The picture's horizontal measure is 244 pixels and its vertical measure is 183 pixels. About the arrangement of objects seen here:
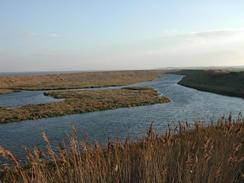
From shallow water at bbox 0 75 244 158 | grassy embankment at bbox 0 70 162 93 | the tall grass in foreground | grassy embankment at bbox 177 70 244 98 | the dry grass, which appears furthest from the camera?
the dry grass

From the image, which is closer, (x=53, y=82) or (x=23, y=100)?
(x=23, y=100)

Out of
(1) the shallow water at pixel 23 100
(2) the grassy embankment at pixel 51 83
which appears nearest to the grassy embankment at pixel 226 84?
(1) the shallow water at pixel 23 100

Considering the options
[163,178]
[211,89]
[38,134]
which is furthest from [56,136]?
[211,89]

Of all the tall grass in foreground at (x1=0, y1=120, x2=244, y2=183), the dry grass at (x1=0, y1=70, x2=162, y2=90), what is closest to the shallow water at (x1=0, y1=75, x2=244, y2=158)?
the tall grass in foreground at (x1=0, y1=120, x2=244, y2=183)

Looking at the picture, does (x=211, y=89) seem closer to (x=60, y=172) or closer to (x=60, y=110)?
(x=60, y=110)

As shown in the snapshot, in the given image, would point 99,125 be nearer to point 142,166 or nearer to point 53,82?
point 142,166

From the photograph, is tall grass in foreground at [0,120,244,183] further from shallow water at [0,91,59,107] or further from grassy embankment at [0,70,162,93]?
grassy embankment at [0,70,162,93]

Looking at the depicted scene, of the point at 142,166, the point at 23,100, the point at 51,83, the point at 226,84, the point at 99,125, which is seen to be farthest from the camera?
the point at 51,83

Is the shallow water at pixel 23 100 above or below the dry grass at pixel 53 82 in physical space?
below

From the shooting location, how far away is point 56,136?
23.5 meters

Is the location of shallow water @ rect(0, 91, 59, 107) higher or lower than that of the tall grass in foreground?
lower

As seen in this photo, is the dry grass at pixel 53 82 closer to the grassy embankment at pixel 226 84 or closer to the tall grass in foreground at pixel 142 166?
the grassy embankment at pixel 226 84

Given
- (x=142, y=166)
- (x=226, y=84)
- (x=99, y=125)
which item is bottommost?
(x=99, y=125)

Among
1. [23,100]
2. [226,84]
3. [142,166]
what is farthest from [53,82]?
[142,166]
